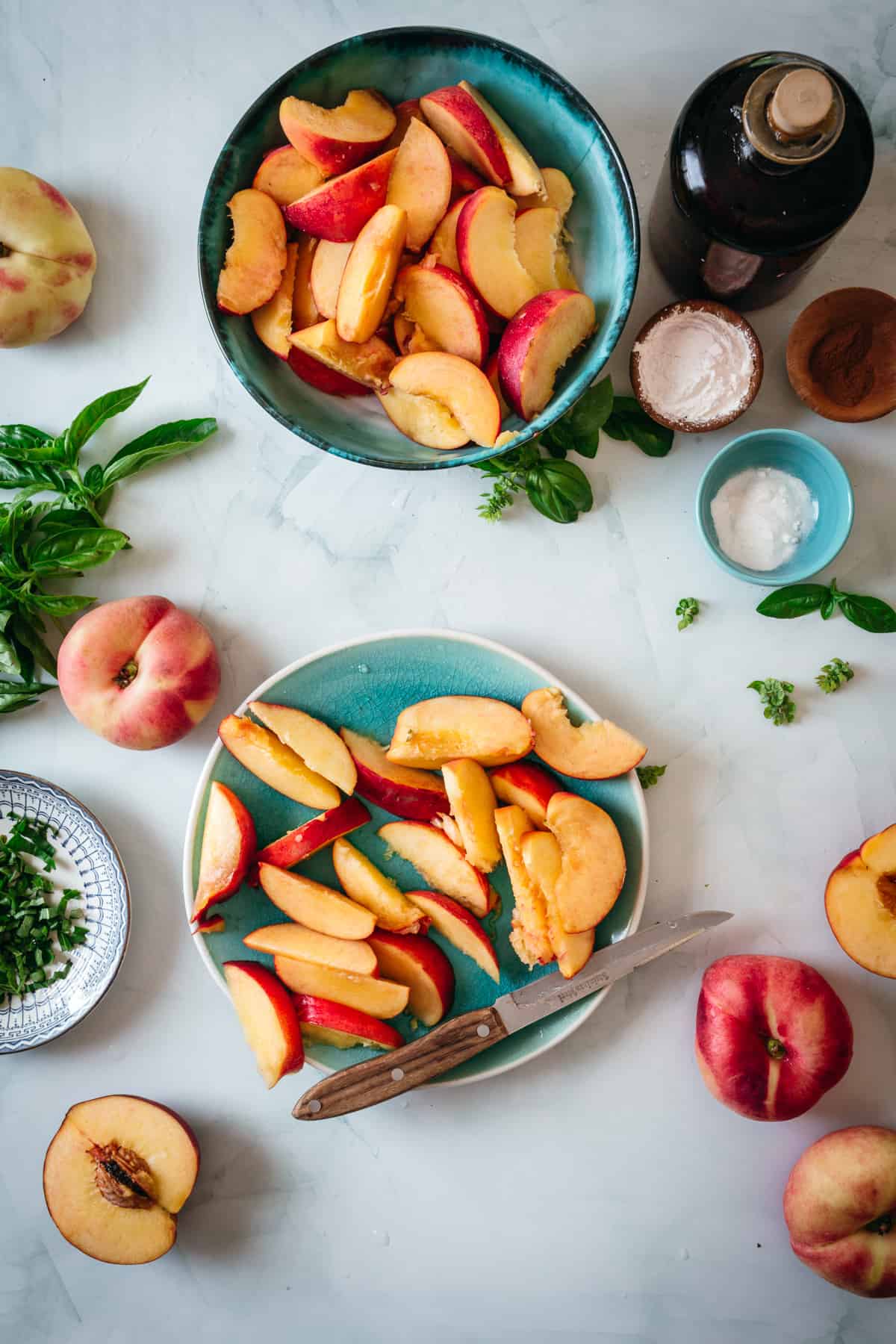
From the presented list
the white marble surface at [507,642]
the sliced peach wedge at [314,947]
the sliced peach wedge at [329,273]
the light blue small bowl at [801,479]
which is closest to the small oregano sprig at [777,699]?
the white marble surface at [507,642]

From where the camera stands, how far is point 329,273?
1058 mm

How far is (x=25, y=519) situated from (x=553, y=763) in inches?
29.5

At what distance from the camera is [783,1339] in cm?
118

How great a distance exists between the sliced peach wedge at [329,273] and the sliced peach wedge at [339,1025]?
806 mm

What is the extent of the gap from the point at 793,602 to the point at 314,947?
0.72m

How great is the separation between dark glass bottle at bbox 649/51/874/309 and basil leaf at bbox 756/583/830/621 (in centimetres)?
36

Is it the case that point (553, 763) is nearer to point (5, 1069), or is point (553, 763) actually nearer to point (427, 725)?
point (427, 725)

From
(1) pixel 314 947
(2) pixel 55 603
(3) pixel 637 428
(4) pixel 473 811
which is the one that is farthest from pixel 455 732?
(2) pixel 55 603

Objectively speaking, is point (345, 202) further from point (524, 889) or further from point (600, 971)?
point (600, 971)

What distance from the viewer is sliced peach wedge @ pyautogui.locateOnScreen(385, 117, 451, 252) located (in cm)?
103

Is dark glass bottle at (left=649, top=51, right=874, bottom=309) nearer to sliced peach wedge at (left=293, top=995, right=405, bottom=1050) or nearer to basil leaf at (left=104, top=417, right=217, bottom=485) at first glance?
basil leaf at (left=104, top=417, right=217, bottom=485)

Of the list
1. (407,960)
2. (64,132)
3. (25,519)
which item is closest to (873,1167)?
(407,960)

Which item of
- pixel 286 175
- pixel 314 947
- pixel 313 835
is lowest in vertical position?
pixel 314 947

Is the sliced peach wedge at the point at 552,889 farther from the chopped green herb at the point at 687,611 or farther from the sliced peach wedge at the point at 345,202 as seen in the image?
the sliced peach wedge at the point at 345,202
